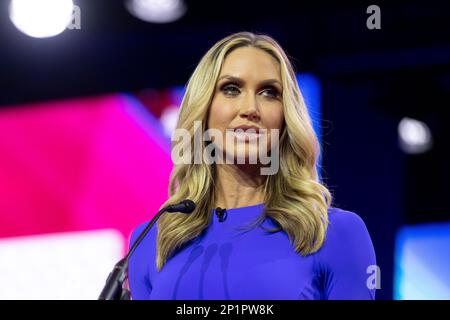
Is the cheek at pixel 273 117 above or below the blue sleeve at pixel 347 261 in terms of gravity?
above

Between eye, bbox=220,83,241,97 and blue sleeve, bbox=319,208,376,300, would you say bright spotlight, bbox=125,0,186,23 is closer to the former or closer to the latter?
eye, bbox=220,83,241,97

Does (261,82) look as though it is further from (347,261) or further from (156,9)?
(156,9)

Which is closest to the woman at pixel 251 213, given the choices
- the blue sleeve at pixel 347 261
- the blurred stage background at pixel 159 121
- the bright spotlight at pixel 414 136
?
the blue sleeve at pixel 347 261

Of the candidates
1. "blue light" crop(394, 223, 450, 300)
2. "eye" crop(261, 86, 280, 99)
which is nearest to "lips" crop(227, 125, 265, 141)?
"eye" crop(261, 86, 280, 99)

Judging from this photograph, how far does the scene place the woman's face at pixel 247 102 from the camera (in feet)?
5.78

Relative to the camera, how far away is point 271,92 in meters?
1.83

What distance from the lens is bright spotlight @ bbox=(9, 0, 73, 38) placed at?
3291 millimetres

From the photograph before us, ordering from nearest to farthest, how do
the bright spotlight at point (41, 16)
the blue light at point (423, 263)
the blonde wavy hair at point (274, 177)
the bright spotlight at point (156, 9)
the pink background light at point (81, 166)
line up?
the blonde wavy hair at point (274, 177) < the blue light at point (423, 263) < the bright spotlight at point (41, 16) < the bright spotlight at point (156, 9) < the pink background light at point (81, 166)

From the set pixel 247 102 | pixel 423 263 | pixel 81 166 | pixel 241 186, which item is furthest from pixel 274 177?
pixel 81 166

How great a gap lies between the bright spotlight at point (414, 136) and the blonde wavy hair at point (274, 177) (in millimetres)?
1703

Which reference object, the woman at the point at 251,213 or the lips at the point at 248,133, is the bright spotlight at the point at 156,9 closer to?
the woman at the point at 251,213
